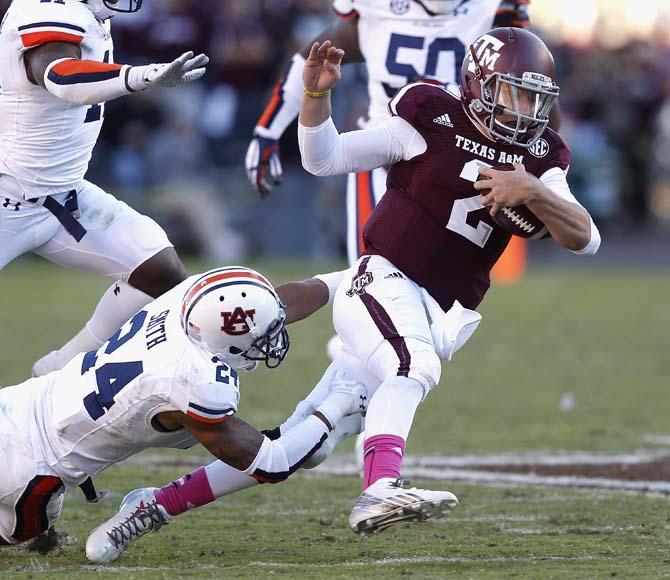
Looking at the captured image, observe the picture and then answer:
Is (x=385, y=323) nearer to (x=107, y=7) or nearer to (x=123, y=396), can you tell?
(x=123, y=396)

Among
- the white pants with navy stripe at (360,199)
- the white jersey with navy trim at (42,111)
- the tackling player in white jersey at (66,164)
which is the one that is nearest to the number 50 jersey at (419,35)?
the white pants with navy stripe at (360,199)

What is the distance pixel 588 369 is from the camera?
9.34m

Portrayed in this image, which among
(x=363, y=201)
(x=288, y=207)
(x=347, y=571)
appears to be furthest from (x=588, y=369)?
(x=288, y=207)

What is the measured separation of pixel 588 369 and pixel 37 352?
151 inches

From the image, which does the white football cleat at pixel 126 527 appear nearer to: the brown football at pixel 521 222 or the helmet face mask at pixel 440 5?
the brown football at pixel 521 222

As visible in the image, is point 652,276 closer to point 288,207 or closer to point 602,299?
point 602,299

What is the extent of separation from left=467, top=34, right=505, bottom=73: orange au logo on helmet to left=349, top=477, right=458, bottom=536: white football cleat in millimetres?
1537

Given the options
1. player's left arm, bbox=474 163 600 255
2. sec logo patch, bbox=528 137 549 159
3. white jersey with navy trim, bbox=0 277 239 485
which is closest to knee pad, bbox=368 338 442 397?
player's left arm, bbox=474 163 600 255

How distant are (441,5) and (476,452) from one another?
2174mm

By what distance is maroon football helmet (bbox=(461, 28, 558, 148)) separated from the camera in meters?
4.75

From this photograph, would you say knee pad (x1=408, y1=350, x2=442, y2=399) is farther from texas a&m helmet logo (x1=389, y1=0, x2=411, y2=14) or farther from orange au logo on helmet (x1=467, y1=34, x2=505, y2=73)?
texas a&m helmet logo (x1=389, y1=0, x2=411, y2=14)

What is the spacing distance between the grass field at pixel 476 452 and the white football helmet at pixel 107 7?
6.41ft

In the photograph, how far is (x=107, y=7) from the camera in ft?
17.9

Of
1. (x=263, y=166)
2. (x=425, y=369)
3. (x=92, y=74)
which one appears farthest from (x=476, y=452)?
(x=92, y=74)
